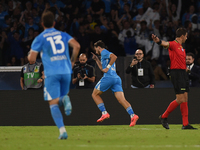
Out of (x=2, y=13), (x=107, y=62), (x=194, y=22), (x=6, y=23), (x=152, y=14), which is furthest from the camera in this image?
(x=2, y=13)

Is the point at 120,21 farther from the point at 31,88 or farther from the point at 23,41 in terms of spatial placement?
the point at 31,88

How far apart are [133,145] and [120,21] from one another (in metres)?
8.82

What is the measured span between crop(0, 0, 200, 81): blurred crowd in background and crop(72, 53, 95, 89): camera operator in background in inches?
92.2

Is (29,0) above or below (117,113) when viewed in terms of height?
above

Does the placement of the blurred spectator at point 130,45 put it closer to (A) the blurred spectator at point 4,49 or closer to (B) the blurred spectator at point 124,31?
(B) the blurred spectator at point 124,31

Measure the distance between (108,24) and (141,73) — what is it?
4.03m

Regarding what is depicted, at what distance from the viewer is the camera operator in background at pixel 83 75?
406 inches

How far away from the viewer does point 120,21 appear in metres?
13.6

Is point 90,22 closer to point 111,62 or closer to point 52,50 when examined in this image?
point 111,62

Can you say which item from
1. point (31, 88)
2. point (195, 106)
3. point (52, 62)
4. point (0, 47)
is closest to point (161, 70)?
point (195, 106)

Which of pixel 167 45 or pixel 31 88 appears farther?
pixel 31 88

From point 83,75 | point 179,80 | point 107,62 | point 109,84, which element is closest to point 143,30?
point 83,75

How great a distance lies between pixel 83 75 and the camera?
33.7 feet

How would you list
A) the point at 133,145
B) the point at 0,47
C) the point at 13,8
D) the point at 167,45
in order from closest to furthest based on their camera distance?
1. the point at 133,145
2. the point at 167,45
3. the point at 0,47
4. the point at 13,8
